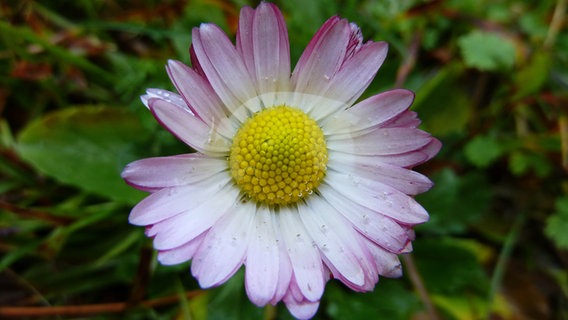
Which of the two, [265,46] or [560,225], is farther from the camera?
[560,225]

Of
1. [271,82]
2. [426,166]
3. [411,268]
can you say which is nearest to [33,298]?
[271,82]

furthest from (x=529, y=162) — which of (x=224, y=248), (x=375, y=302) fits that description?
(x=224, y=248)

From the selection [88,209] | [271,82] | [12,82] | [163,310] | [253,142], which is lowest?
[163,310]

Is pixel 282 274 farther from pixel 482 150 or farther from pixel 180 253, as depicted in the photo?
pixel 482 150

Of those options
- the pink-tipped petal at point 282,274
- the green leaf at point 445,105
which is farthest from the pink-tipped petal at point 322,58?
the green leaf at point 445,105

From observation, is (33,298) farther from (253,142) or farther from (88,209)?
(253,142)

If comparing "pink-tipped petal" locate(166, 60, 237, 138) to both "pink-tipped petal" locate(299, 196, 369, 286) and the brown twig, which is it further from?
the brown twig

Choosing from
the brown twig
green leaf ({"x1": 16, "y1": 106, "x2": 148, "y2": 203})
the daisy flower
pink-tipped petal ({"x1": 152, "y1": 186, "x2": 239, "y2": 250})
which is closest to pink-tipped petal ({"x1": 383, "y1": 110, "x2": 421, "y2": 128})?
the daisy flower
